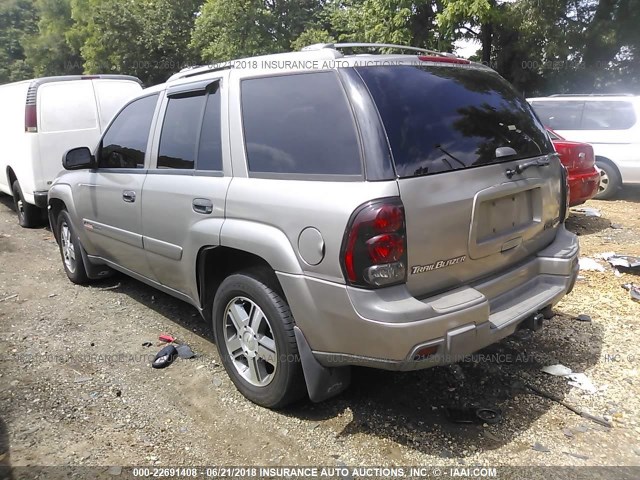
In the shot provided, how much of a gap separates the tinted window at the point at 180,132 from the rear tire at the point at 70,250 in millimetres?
1965

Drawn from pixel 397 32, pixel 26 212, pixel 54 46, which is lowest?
pixel 26 212

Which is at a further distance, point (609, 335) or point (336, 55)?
point (609, 335)

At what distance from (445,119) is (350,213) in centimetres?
80

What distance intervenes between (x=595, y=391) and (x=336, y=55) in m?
2.57

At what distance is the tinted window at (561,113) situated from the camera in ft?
30.4

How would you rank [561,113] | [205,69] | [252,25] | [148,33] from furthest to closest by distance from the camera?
[148,33] → [252,25] → [561,113] → [205,69]

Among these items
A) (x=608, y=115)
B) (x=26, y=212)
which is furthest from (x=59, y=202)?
(x=608, y=115)

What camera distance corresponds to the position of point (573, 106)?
9297 mm

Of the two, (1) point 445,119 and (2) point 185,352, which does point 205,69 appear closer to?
(1) point 445,119

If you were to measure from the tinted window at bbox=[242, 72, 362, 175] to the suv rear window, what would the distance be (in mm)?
192

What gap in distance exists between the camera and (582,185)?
6750 millimetres

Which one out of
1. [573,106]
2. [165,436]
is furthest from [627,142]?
[165,436]

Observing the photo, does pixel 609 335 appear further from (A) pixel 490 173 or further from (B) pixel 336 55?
(B) pixel 336 55

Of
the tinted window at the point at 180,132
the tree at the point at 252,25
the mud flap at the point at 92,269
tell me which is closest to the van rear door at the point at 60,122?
the mud flap at the point at 92,269
